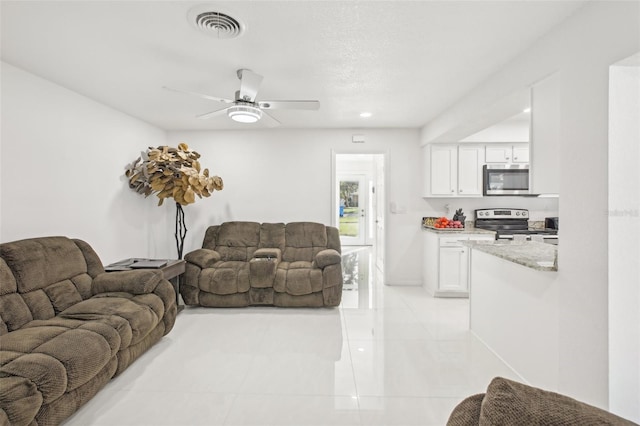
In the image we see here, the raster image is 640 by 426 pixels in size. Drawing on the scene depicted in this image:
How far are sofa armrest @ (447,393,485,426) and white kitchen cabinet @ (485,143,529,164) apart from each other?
14.2 feet

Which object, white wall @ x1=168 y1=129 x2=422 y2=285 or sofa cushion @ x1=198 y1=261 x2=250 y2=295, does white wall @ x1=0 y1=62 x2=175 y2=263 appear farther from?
sofa cushion @ x1=198 y1=261 x2=250 y2=295

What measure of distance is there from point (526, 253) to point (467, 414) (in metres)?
1.97

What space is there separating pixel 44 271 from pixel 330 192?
11.3 ft

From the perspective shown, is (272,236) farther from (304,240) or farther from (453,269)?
(453,269)

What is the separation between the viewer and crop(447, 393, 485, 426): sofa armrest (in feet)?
2.74

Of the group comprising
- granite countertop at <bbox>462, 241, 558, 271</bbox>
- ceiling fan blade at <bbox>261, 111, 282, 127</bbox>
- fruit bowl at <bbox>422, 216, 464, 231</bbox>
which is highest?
ceiling fan blade at <bbox>261, 111, 282, 127</bbox>

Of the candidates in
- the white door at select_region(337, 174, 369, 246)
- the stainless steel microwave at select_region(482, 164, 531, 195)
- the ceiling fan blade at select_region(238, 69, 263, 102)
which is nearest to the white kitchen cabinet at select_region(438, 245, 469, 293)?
the stainless steel microwave at select_region(482, 164, 531, 195)

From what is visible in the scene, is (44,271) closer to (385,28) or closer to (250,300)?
(250,300)

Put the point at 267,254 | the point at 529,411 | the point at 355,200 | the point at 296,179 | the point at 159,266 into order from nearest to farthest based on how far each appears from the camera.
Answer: the point at 529,411 < the point at 159,266 < the point at 267,254 < the point at 296,179 < the point at 355,200

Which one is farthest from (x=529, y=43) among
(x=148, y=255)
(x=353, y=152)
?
(x=148, y=255)

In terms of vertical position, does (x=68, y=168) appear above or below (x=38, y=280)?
above

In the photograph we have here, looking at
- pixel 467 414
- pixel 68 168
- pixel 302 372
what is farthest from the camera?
pixel 68 168

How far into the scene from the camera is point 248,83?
8.55 ft

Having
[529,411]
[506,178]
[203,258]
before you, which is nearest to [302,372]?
[529,411]
